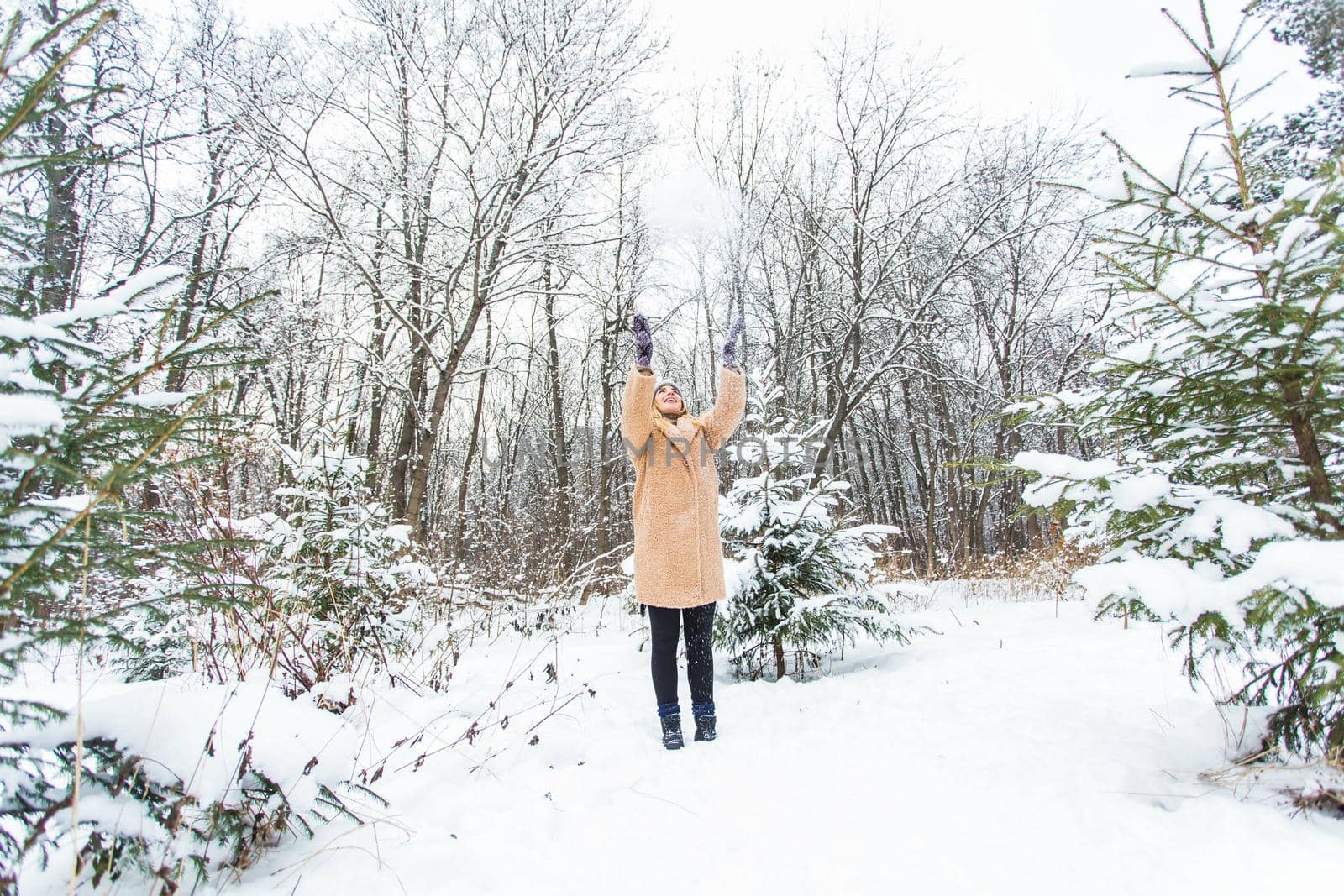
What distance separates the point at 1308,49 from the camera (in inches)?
286

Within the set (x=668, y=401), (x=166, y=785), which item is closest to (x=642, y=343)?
(x=668, y=401)

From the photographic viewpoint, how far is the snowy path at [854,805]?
165 cm

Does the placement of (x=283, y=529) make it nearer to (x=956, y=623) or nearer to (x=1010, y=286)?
(x=956, y=623)

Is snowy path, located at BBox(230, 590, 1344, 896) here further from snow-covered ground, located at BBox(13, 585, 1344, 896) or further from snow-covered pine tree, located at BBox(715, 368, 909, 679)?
snow-covered pine tree, located at BBox(715, 368, 909, 679)

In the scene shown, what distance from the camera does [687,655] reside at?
2.91 meters

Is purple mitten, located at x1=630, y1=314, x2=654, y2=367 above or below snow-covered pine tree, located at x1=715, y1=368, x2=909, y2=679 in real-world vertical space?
above

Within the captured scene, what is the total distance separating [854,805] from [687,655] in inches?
39.3

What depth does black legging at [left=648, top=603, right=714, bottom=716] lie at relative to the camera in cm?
286

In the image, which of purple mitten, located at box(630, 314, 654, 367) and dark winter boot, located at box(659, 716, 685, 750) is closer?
dark winter boot, located at box(659, 716, 685, 750)

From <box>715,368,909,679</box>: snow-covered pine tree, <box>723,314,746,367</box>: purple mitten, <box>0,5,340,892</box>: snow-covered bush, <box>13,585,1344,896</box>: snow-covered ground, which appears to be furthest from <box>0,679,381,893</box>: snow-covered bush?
<box>715,368,909,679</box>: snow-covered pine tree

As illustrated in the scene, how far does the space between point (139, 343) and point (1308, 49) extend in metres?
11.7

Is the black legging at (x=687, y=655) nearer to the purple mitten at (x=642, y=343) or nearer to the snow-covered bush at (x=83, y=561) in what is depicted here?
the purple mitten at (x=642, y=343)

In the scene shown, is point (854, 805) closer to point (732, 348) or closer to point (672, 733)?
point (672, 733)

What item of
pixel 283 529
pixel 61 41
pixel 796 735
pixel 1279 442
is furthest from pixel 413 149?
pixel 1279 442
